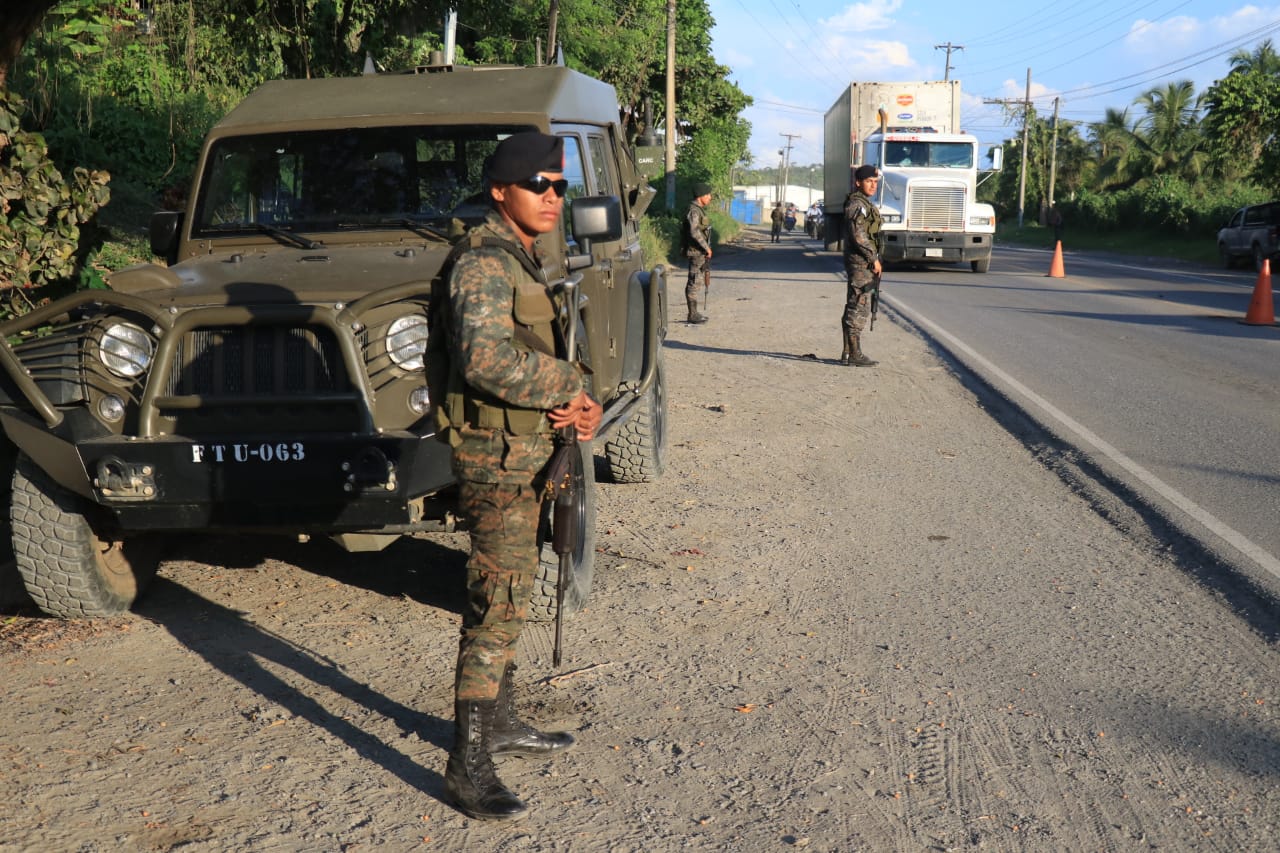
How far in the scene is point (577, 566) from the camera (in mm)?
4910

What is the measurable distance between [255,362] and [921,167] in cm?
2502

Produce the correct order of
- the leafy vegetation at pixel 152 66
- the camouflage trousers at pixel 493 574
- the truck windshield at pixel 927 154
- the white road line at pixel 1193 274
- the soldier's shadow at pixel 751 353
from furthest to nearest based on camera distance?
the truck windshield at pixel 927 154, the white road line at pixel 1193 274, the soldier's shadow at pixel 751 353, the leafy vegetation at pixel 152 66, the camouflage trousers at pixel 493 574

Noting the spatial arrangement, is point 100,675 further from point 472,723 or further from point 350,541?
point 472,723

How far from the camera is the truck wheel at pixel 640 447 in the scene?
23.7 feet

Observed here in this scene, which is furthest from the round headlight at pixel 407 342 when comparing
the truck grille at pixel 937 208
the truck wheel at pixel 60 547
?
the truck grille at pixel 937 208

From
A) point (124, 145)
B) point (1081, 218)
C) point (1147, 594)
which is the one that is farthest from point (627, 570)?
point (1081, 218)

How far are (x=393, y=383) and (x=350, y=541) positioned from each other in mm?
683

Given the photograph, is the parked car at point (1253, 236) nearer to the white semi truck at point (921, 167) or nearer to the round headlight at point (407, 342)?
the white semi truck at point (921, 167)

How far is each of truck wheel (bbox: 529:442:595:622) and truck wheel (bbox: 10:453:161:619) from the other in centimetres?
170

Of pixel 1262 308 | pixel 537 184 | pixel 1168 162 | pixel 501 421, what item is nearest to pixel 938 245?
pixel 1262 308

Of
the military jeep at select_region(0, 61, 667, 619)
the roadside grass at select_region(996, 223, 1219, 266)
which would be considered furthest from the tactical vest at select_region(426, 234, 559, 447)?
the roadside grass at select_region(996, 223, 1219, 266)

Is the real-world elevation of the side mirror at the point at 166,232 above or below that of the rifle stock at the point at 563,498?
above

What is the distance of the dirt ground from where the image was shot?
3.34 meters

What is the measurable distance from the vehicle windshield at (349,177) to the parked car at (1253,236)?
27.8 m
